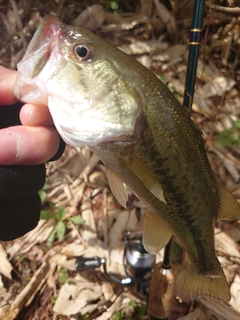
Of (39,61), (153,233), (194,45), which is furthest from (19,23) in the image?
(153,233)

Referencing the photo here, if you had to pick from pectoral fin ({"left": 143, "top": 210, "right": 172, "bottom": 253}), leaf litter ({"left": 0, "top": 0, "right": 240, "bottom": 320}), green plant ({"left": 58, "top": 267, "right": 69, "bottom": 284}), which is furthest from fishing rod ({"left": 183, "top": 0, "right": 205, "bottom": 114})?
green plant ({"left": 58, "top": 267, "right": 69, "bottom": 284})

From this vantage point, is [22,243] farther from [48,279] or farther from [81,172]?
[81,172]

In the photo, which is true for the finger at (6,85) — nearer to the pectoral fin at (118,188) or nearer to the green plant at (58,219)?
the pectoral fin at (118,188)

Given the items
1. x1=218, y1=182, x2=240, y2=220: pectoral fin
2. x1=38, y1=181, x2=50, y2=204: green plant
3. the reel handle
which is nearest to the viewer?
x1=218, y1=182, x2=240, y2=220: pectoral fin

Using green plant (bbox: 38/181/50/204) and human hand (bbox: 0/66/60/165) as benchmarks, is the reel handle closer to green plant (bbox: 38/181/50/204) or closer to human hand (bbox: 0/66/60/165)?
green plant (bbox: 38/181/50/204)

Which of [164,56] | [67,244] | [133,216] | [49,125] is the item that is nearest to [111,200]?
[133,216]

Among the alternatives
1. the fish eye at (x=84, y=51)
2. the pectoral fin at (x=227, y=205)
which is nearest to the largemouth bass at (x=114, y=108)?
the fish eye at (x=84, y=51)
